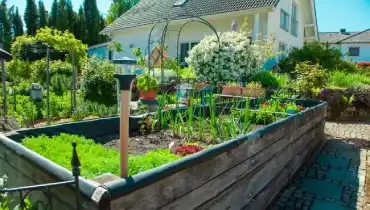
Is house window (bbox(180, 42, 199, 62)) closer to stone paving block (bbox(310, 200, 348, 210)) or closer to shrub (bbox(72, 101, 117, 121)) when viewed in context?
shrub (bbox(72, 101, 117, 121))

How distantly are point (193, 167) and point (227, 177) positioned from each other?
20.6 inches

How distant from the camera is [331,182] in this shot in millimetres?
3922

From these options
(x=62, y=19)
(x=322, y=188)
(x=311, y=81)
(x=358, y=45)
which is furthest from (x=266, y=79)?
(x=358, y=45)

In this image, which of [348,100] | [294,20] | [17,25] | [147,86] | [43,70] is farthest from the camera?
[17,25]

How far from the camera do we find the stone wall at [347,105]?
28.2ft

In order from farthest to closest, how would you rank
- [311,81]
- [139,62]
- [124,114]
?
[139,62]
[311,81]
[124,114]

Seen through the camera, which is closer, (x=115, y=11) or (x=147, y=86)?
(x=147, y=86)

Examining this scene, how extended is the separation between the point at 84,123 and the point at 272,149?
2.06 meters

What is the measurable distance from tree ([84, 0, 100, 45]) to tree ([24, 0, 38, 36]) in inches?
202

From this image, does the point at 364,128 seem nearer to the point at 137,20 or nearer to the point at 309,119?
the point at 309,119

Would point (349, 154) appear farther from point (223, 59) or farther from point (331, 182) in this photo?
point (223, 59)

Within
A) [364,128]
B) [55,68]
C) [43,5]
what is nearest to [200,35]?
[55,68]

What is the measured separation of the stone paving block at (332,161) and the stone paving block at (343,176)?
0.27m

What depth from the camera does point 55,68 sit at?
13.7 meters
